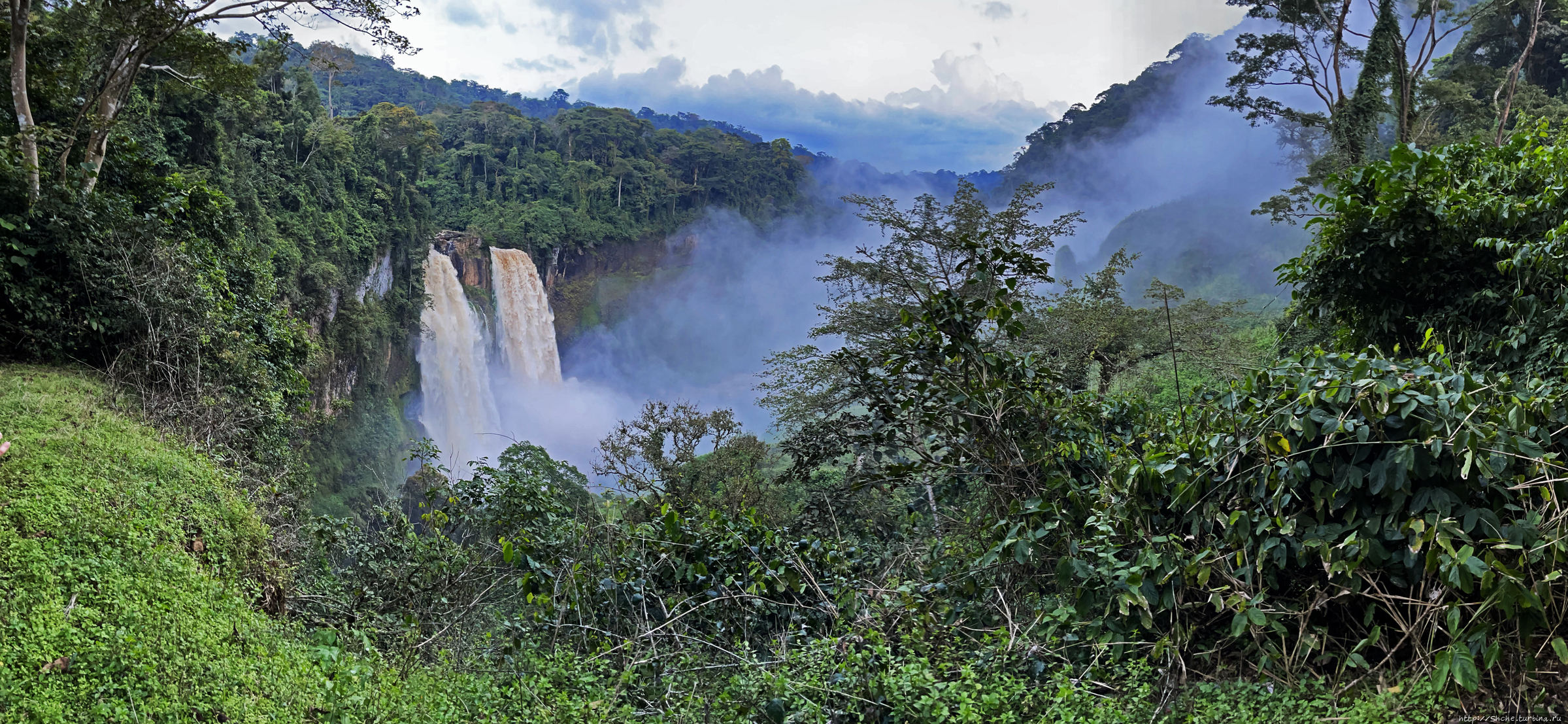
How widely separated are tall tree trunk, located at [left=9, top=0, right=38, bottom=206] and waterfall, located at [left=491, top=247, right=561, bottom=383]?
32.4m

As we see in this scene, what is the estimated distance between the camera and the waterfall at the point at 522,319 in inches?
1540

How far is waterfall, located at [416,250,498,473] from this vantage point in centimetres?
3462

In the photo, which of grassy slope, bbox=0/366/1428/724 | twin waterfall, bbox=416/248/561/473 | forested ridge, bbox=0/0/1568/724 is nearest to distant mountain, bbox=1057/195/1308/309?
twin waterfall, bbox=416/248/561/473

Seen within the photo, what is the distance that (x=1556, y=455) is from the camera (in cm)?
240

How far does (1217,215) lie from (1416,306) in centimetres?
5873

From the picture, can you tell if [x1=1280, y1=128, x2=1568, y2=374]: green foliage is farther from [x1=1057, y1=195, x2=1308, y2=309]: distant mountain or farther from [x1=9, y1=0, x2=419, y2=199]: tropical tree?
[x1=1057, y1=195, x2=1308, y2=309]: distant mountain

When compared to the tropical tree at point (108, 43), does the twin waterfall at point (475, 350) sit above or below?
below

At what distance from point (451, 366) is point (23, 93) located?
29.2 m

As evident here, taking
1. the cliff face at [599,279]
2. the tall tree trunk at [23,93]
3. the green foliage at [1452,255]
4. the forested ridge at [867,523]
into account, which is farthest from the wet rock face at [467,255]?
the green foliage at [1452,255]

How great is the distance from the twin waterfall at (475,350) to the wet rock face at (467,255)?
112 centimetres

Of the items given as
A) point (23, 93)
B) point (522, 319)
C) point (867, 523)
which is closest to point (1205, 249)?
point (522, 319)

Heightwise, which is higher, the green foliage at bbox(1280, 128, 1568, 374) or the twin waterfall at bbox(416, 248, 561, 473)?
the green foliage at bbox(1280, 128, 1568, 374)

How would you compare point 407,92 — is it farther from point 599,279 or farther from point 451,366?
point 451,366

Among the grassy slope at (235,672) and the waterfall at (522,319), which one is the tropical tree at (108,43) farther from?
the waterfall at (522,319)
